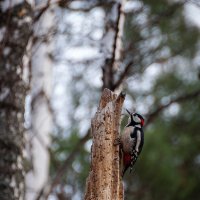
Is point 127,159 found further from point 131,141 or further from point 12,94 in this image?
point 12,94

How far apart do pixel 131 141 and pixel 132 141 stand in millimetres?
48

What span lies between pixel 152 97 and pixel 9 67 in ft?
24.9

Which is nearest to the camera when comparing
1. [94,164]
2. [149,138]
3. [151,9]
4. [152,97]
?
[94,164]

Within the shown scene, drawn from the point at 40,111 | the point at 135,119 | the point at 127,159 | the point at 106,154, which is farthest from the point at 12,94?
the point at 40,111

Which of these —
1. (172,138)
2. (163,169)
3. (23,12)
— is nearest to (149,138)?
(163,169)

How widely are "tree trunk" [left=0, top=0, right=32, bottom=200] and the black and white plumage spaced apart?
804 mm

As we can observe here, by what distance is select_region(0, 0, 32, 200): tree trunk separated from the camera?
14.4 feet

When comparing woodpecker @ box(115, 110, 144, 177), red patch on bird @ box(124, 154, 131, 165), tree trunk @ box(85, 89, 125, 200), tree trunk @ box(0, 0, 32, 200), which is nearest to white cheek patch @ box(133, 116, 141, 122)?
woodpecker @ box(115, 110, 144, 177)

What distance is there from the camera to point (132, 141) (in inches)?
169

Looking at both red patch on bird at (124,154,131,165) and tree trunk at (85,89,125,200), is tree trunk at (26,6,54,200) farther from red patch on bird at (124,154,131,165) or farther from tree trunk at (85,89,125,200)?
tree trunk at (85,89,125,200)

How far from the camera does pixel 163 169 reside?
11250 mm

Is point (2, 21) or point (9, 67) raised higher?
point (2, 21)

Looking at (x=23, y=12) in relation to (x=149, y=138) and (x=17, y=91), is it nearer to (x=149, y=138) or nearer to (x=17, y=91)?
(x=17, y=91)

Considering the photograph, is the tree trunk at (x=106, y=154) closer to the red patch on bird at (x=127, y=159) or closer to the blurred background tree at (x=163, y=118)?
the red patch on bird at (x=127, y=159)
